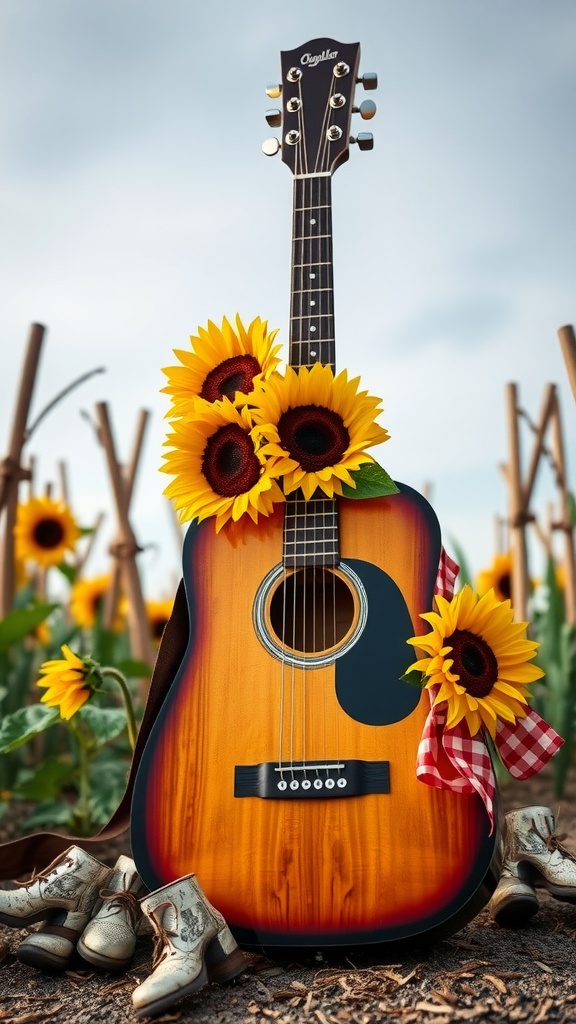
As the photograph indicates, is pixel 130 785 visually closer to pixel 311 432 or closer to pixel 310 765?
pixel 310 765

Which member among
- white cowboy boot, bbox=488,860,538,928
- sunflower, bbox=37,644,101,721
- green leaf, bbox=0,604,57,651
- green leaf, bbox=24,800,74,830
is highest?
green leaf, bbox=0,604,57,651

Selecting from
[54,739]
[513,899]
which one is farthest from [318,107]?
[54,739]

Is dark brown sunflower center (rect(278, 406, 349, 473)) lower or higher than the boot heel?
higher

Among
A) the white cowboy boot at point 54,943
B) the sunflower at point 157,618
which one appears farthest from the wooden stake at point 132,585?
the white cowboy boot at point 54,943

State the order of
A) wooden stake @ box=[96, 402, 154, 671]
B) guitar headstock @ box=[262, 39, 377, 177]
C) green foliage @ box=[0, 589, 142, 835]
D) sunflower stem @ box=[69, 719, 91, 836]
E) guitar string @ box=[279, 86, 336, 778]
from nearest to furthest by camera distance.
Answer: guitar string @ box=[279, 86, 336, 778] < guitar headstock @ box=[262, 39, 377, 177] < green foliage @ box=[0, 589, 142, 835] < sunflower stem @ box=[69, 719, 91, 836] < wooden stake @ box=[96, 402, 154, 671]

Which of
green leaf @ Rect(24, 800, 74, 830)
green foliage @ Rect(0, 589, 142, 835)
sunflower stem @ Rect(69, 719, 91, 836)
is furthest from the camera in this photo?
green leaf @ Rect(24, 800, 74, 830)

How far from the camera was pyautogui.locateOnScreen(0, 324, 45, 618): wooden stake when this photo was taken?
3.15 metres

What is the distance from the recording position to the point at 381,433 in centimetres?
192

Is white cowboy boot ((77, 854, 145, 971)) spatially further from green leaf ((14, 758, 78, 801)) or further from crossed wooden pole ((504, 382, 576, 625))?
crossed wooden pole ((504, 382, 576, 625))

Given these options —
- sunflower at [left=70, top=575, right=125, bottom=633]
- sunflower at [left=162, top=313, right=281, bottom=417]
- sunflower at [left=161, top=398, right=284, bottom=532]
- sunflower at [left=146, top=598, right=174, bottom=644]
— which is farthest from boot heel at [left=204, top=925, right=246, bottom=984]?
sunflower at [left=70, top=575, right=125, bottom=633]

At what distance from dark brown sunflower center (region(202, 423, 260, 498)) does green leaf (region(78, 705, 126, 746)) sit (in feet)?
3.03

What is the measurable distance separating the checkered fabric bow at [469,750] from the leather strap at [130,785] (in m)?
0.58

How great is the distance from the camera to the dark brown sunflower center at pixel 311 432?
1906 mm

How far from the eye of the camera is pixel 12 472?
10.4 ft
